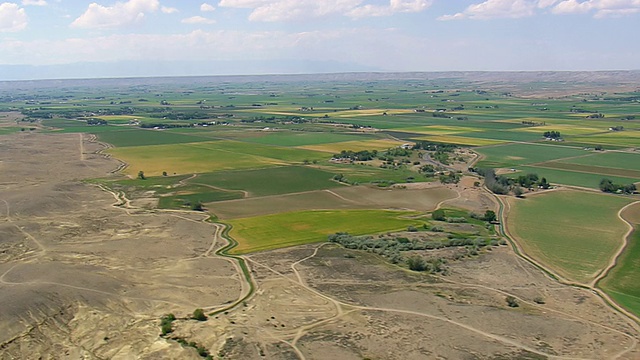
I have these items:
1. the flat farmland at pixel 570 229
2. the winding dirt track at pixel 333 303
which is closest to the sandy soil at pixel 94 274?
the winding dirt track at pixel 333 303

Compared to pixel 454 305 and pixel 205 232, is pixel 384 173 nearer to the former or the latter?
pixel 205 232

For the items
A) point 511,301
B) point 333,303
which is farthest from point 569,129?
point 333,303

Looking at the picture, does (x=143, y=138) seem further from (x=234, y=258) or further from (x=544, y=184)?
(x=234, y=258)

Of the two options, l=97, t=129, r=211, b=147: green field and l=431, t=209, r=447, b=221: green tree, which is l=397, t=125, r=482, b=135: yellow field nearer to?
l=97, t=129, r=211, b=147: green field

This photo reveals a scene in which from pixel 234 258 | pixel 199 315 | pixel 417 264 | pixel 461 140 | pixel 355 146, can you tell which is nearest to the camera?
pixel 199 315

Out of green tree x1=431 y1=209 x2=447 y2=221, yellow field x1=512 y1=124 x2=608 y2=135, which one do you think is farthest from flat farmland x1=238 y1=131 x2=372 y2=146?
green tree x1=431 y1=209 x2=447 y2=221

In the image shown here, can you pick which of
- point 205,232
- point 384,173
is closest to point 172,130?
point 384,173
